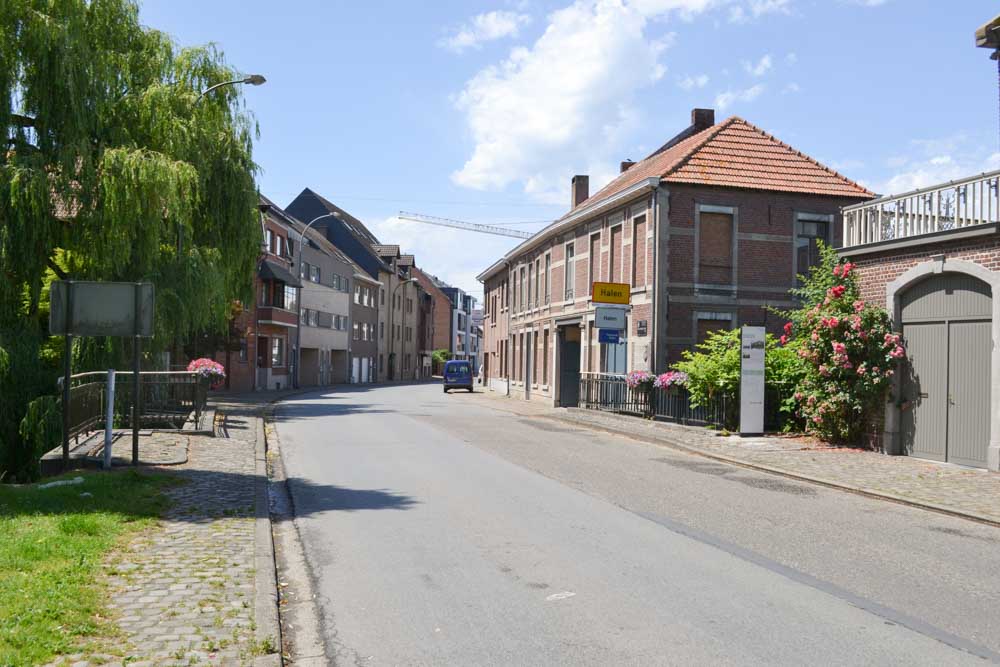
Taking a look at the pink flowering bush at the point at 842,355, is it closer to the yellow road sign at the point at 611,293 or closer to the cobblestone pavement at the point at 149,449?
the yellow road sign at the point at 611,293

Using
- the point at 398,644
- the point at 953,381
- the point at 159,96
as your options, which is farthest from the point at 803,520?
the point at 159,96

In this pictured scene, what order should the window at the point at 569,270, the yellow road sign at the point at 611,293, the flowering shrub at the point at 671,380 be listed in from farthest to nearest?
the window at the point at 569,270, the yellow road sign at the point at 611,293, the flowering shrub at the point at 671,380

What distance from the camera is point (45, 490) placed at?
8.92 m

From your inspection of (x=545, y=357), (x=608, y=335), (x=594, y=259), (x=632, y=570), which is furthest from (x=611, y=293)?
(x=632, y=570)

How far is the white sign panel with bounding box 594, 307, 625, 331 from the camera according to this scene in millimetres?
24203

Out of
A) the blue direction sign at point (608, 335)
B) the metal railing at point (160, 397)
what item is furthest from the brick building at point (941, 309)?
the metal railing at point (160, 397)

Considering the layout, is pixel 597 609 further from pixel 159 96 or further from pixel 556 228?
pixel 556 228

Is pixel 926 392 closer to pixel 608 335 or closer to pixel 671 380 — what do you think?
pixel 671 380

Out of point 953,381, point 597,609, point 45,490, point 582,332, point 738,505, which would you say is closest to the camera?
point 597,609

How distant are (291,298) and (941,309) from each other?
4196cm

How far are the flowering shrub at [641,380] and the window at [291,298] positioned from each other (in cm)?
3088

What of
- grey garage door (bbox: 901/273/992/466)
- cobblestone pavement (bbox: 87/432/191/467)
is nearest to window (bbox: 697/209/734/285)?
grey garage door (bbox: 901/273/992/466)

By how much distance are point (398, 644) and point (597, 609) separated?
1336mm

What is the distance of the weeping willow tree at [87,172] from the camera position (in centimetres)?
1448
